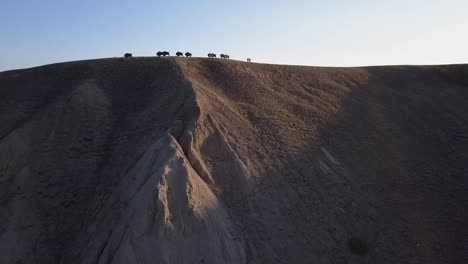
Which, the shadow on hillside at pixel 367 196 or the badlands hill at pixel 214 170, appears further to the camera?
the shadow on hillside at pixel 367 196

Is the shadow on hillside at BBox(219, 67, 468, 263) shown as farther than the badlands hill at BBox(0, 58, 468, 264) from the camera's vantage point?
Yes

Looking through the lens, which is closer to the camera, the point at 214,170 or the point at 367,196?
the point at 214,170

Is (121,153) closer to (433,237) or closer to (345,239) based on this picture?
(345,239)

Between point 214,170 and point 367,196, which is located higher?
point 214,170

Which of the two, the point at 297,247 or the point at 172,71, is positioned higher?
the point at 172,71

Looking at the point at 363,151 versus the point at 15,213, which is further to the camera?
the point at 363,151

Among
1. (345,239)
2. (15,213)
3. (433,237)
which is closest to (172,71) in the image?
(15,213)

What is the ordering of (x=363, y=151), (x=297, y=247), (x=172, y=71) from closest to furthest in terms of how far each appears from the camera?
1. (x=297, y=247)
2. (x=363, y=151)
3. (x=172, y=71)

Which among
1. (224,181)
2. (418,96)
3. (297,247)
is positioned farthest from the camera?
(418,96)
